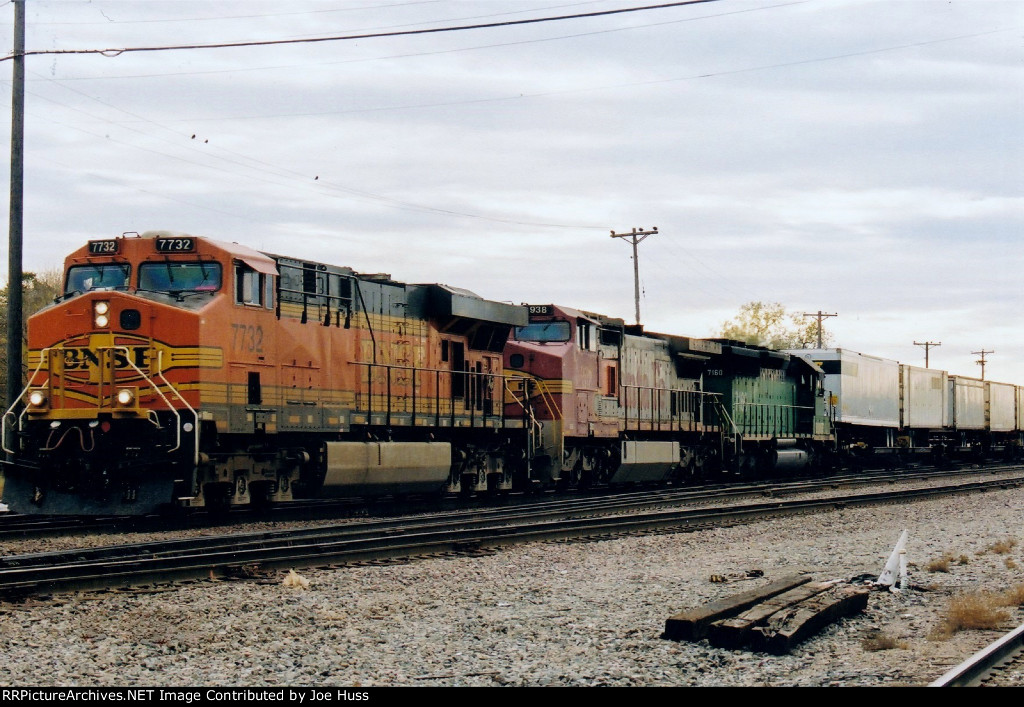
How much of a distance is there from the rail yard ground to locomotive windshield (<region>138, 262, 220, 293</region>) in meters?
5.41

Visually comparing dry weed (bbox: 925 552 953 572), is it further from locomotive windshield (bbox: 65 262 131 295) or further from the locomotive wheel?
locomotive windshield (bbox: 65 262 131 295)

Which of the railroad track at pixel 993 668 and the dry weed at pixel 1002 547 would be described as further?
the dry weed at pixel 1002 547

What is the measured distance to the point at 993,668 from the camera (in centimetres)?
689

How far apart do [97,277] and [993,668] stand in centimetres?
1212

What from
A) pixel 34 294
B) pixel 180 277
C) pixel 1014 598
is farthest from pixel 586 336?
pixel 34 294

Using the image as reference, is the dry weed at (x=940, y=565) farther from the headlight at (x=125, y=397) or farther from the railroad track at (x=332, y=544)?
the headlight at (x=125, y=397)

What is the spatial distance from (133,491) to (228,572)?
4.26m

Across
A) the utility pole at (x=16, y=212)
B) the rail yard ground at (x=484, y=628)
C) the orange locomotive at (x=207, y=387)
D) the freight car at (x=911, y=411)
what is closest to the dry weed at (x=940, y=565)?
the rail yard ground at (x=484, y=628)

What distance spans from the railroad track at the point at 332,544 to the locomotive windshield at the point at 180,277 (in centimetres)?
371

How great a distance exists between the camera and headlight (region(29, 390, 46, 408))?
47.6ft

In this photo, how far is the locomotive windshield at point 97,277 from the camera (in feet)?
49.1

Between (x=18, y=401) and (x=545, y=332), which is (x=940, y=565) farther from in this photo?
(x=545, y=332)

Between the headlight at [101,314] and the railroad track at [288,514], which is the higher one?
the headlight at [101,314]

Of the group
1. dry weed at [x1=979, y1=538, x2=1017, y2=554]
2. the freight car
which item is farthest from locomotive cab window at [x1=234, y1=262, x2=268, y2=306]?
the freight car
